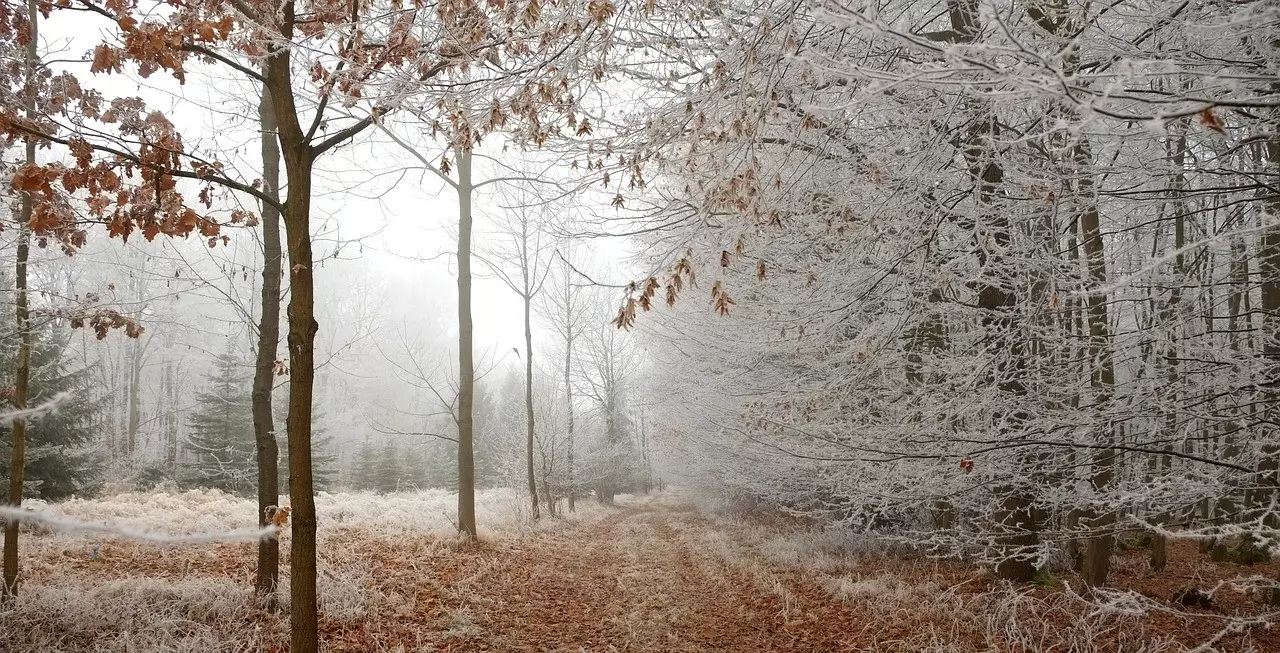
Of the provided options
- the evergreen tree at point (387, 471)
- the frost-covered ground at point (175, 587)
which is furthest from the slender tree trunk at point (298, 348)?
the evergreen tree at point (387, 471)

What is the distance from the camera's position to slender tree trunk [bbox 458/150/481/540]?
9.02 metres

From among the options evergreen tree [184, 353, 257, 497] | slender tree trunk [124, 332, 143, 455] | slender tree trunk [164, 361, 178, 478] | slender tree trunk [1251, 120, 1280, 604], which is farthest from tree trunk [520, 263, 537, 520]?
slender tree trunk [164, 361, 178, 478]

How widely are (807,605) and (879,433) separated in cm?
241

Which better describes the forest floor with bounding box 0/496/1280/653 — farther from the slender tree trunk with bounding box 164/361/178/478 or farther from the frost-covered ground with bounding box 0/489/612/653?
the slender tree trunk with bounding box 164/361/178/478

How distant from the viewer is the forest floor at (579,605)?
14.9 feet

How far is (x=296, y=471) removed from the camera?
333 cm

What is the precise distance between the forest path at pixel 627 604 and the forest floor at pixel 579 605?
0.03 m

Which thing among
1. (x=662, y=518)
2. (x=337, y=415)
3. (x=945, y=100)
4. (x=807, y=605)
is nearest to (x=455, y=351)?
(x=337, y=415)

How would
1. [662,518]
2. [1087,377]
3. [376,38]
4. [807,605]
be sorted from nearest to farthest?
[376,38]
[1087,377]
[807,605]
[662,518]

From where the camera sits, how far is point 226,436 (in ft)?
56.1

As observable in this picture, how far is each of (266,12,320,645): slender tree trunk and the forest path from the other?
78.0 inches

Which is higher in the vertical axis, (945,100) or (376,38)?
(376,38)

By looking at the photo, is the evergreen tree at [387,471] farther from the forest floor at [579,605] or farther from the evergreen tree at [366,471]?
the forest floor at [579,605]

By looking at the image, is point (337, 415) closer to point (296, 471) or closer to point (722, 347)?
point (722, 347)
